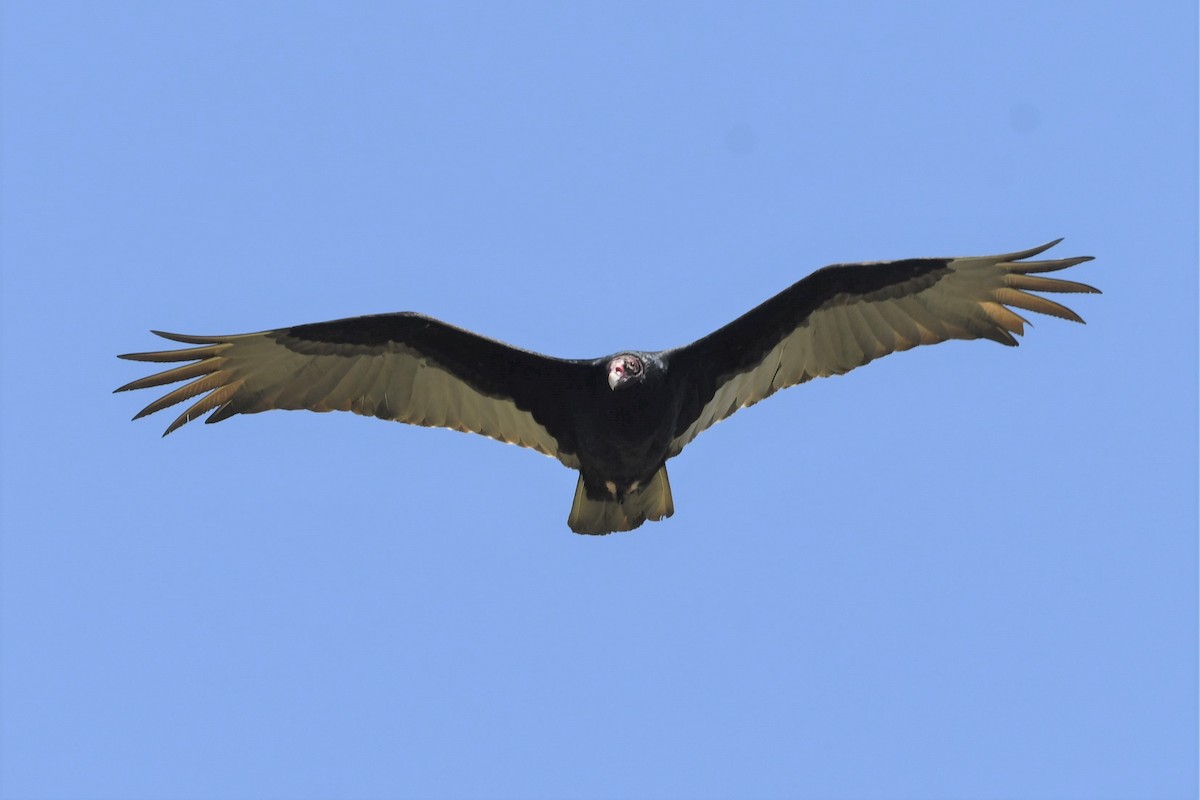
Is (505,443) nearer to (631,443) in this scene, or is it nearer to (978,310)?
(631,443)

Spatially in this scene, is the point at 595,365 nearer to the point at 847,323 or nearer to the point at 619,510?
the point at 619,510

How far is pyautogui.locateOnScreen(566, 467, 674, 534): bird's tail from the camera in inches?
378

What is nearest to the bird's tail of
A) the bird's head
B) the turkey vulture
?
the turkey vulture

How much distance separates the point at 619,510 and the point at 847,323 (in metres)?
1.89

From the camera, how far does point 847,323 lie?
9.47 m

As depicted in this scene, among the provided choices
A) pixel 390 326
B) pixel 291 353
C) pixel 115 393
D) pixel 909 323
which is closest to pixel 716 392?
pixel 909 323

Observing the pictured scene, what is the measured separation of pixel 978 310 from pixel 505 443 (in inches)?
123

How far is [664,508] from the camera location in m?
9.66

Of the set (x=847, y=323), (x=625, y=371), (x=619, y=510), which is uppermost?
(x=847, y=323)

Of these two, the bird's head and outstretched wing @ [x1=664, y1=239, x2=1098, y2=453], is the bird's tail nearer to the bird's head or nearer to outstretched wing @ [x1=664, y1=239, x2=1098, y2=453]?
outstretched wing @ [x1=664, y1=239, x2=1098, y2=453]

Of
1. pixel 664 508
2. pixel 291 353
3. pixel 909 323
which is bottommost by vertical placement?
pixel 664 508

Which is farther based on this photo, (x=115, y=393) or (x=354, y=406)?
(x=354, y=406)

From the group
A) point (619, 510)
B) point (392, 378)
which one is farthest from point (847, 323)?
point (392, 378)

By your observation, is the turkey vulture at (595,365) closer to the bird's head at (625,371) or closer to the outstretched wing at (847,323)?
the outstretched wing at (847,323)
